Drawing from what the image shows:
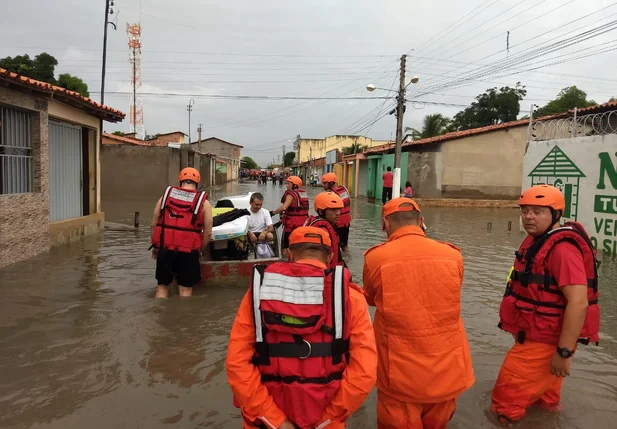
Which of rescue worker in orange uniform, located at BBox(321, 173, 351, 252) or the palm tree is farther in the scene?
the palm tree

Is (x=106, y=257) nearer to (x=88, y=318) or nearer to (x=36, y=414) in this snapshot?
(x=88, y=318)

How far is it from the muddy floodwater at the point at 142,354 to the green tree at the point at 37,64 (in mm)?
23342

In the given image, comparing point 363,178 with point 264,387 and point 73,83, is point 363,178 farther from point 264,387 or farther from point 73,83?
point 264,387

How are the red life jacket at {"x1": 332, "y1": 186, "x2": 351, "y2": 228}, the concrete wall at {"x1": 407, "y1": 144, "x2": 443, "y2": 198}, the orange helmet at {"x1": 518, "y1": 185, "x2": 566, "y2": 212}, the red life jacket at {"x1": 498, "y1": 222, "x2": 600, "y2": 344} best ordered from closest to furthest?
the red life jacket at {"x1": 498, "y1": 222, "x2": 600, "y2": 344}
the orange helmet at {"x1": 518, "y1": 185, "x2": 566, "y2": 212}
the red life jacket at {"x1": 332, "y1": 186, "x2": 351, "y2": 228}
the concrete wall at {"x1": 407, "y1": 144, "x2": 443, "y2": 198}

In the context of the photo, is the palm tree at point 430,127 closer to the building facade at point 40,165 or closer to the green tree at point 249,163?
the building facade at point 40,165

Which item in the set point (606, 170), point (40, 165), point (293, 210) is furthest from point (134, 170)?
point (606, 170)

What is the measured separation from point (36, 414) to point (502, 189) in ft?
77.7

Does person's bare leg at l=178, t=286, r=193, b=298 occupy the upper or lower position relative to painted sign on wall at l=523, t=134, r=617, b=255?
lower

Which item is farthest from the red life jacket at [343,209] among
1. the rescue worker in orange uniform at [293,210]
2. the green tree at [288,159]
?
the green tree at [288,159]

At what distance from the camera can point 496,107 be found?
40.8 m

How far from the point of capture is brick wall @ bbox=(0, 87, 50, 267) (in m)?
7.47

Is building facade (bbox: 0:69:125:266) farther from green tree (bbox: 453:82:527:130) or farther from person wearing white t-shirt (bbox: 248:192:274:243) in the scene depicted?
green tree (bbox: 453:82:527:130)

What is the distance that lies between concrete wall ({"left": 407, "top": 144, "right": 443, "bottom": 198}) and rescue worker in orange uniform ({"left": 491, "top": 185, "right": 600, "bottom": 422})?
21.1 m

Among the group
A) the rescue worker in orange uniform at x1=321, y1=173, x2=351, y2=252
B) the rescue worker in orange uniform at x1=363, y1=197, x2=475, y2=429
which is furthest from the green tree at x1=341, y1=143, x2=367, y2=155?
the rescue worker in orange uniform at x1=363, y1=197, x2=475, y2=429
